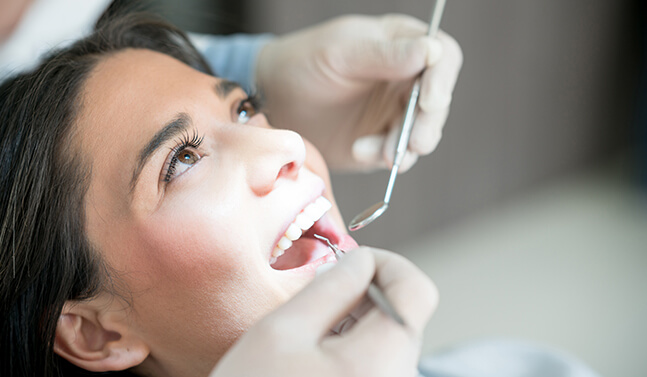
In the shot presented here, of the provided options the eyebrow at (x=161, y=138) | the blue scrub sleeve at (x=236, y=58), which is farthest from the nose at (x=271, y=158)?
the blue scrub sleeve at (x=236, y=58)

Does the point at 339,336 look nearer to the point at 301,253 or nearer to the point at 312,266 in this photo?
the point at 312,266

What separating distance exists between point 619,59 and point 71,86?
2806mm

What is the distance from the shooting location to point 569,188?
115 inches

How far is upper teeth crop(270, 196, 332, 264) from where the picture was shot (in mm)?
872

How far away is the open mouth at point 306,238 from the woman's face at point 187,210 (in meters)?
0.01

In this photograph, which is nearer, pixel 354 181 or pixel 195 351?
pixel 195 351

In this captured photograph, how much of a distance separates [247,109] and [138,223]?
0.33m

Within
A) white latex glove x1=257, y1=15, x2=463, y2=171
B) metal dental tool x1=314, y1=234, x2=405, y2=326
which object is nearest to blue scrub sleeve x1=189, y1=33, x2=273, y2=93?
white latex glove x1=257, y1=15, x2=463, y2=171

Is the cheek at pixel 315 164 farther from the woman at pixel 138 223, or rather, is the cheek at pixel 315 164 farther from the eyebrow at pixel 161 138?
the eyebrow at pixel 161 138

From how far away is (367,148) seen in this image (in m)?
1.24

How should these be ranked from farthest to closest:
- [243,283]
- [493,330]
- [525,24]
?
A: [525,24]
[493,330]
[243,283]

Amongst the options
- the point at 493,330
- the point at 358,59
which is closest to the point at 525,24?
the point at 493,330

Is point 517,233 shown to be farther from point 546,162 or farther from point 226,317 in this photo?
point 226,317

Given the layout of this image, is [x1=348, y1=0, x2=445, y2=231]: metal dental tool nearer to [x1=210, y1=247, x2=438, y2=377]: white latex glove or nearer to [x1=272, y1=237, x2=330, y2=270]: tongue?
[x1=272, y1=237, x2=330, y2=270]: tongue
